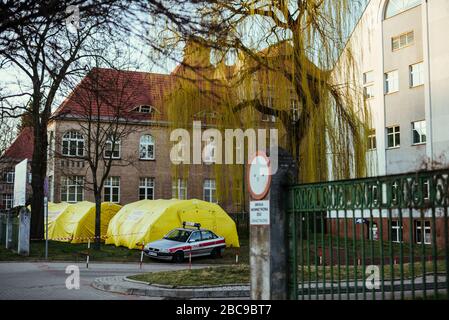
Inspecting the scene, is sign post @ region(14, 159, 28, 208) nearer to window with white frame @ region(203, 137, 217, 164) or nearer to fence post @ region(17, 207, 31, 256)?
fence post @ region(17, 207, 31, 256)

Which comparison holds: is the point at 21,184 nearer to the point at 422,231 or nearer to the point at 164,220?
the point at 164,220

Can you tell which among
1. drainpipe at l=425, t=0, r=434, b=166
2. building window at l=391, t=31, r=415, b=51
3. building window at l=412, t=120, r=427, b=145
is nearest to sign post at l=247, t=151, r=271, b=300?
drainpipe at l=425, t=0, r=434, b=166

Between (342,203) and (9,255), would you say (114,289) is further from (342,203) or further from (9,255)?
(9,255)

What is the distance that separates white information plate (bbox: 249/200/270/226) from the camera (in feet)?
29.4

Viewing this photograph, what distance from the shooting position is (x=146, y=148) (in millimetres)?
49156

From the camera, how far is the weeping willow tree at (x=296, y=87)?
17.5m

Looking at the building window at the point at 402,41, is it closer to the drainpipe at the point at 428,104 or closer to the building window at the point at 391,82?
the building window at the point at 391,82

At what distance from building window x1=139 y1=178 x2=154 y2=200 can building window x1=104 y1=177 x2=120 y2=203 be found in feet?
6.15

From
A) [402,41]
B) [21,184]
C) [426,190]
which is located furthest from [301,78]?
[402,41]

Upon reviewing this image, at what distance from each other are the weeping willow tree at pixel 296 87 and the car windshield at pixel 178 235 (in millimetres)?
8216

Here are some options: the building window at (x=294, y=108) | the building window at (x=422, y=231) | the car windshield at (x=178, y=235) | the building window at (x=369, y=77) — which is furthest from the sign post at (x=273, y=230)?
the building window at (x=369, y=77)

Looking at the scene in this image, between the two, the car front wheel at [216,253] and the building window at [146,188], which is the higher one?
the building window at [146,188]

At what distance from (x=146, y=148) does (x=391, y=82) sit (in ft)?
72.1

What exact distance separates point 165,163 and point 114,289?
35674 mm
